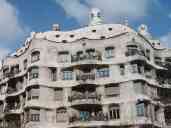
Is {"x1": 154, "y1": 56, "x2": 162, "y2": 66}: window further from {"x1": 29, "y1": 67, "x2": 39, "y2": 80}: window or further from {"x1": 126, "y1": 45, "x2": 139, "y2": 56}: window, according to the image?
{"x1": 29, "y1": 67, "x2": 39, "y2": 80}: window

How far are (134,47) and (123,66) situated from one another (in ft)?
11.1

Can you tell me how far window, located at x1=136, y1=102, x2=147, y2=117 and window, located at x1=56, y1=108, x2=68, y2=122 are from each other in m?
10.8

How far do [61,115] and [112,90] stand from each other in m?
8.48

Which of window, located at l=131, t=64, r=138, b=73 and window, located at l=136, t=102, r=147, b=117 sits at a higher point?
window, located at l=131, t=64, r=138, b=73

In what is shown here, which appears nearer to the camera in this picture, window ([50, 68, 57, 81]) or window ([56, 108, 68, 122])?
window ([56, 108, 68, 122])

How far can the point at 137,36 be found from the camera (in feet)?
213

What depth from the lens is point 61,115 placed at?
62.2m

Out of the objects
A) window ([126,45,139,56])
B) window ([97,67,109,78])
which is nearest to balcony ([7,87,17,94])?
window ([97,67,109,78])

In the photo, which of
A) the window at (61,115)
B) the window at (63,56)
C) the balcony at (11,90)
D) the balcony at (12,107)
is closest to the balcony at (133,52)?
the window at (63,56)

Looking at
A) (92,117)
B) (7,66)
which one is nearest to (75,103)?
(92,117)

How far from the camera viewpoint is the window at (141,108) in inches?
2321

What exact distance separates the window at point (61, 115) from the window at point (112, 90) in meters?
6.91

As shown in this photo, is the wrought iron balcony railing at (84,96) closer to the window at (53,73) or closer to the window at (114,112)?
the window at (114,112)

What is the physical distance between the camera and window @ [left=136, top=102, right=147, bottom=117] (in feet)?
193
